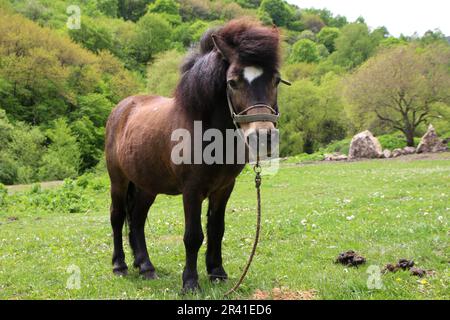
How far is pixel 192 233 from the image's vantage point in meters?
5.20

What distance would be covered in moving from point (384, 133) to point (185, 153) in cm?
5298

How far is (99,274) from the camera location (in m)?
6.74

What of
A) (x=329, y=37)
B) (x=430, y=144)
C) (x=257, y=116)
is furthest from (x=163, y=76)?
(x=329, y=37)

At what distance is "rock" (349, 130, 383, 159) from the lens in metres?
37.4

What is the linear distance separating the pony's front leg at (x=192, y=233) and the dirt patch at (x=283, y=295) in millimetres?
868

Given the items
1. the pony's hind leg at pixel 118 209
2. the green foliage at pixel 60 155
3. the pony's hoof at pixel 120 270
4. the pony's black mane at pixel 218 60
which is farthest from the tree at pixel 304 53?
the pony's black mane at pixel 218 60

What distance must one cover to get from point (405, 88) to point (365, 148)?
461 inches

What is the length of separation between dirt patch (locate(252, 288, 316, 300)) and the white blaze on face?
8.49 ft

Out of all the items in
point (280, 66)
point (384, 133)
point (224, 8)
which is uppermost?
point (224, 8)

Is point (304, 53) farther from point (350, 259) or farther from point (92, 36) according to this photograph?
point (350, 259)

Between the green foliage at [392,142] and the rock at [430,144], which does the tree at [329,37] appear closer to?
the green foliage at [392,142]

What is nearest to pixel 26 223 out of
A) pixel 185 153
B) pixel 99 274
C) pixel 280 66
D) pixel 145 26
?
pixel 99 274

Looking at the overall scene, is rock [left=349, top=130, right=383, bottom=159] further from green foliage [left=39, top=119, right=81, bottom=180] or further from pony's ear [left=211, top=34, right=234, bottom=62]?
pony's ear [left=211, top=34, right=234, bottom=62]
